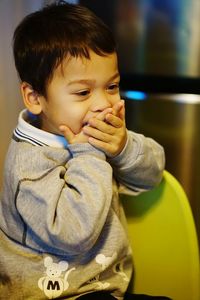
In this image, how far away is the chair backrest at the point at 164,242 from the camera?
984mm

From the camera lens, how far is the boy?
79 cm

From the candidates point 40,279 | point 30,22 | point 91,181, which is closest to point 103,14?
point 30,22

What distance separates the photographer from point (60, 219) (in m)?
0.77

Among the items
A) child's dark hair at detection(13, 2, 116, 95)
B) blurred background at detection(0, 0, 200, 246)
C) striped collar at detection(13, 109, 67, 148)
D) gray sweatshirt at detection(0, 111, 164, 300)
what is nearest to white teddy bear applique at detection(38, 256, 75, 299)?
gray sweatshirt at detection(0, 111, 164, 300)

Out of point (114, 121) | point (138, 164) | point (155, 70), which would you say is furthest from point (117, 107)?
point (155, 70)

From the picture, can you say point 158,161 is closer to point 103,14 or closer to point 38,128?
point 38,128

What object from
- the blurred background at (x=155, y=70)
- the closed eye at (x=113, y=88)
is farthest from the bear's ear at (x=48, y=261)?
the blurred background at (x=155, y=70)

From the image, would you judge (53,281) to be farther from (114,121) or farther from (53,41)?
(53,41)

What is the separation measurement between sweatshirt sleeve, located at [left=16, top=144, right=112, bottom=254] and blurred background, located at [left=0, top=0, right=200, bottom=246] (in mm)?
489

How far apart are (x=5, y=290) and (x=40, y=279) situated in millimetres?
75

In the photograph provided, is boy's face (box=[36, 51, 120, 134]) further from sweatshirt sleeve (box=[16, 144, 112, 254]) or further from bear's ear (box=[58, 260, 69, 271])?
bear's ear (box=[58, 260, 69, 271])

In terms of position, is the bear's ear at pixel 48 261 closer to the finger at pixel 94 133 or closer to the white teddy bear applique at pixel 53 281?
the white teddy bear applique at pixel 53 281

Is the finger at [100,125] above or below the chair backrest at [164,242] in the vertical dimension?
above

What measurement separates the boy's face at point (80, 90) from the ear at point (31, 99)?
1cm
